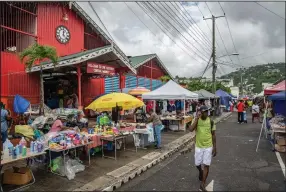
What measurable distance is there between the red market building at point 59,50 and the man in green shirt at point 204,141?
22.2 feet

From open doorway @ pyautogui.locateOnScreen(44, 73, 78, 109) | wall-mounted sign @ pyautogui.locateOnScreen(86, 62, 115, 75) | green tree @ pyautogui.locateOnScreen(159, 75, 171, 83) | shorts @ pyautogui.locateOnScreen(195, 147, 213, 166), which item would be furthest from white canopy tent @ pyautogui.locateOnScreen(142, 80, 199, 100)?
green tree @ pyautogui.locateOnScreen(159, 75, 171, 83)

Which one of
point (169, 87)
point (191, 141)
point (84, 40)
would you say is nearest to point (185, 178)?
point (191, 141)

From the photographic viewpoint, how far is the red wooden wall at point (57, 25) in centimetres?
1366

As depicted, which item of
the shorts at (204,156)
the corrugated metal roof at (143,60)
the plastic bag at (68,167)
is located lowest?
the plastic bag at (68,167)

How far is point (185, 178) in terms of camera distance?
654 centimetres

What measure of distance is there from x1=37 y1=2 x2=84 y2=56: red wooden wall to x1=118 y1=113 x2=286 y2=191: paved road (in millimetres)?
9822

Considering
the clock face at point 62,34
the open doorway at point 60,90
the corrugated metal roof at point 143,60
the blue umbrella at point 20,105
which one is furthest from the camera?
the corrugated metal roof at point 143,60

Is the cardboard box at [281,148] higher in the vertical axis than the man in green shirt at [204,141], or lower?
lower

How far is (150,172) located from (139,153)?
1.99 meters

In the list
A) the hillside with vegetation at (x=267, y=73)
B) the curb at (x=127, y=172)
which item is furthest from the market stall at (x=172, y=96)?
the hillside with vegetation at (x=267, y=73)

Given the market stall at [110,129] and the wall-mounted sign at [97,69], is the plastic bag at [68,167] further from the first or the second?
the wall-mounted sign at [97,69]

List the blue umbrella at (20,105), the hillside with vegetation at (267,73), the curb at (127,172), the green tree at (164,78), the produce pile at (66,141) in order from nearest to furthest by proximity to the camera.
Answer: the hillside with vegetation at (267,73)
the curb at (127,172)
the produce pile at (66,141)
the blue umbrella at (20,105)
the green tree at (164,78)

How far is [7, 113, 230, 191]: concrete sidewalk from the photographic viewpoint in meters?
5.79

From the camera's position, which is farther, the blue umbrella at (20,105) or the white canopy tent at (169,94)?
the white canopy tent at (169,94)
